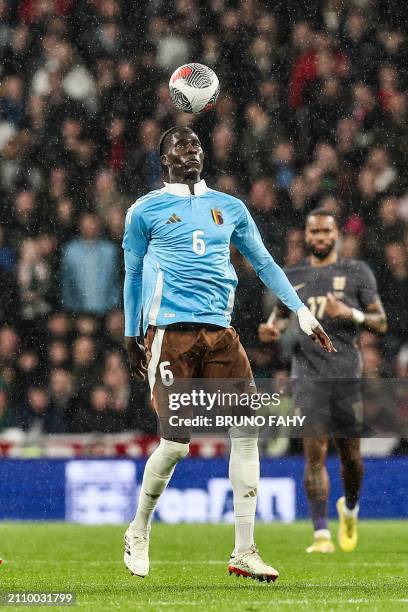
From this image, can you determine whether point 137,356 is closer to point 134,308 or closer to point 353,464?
point 134,308

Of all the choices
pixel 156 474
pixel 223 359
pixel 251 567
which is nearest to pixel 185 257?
pixel 223 359

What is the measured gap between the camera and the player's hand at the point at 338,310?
26.3ft

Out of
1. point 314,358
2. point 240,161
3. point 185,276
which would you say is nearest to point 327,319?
point 314,358

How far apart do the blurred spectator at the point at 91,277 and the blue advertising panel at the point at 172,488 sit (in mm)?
1413

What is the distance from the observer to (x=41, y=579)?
19.7 ft

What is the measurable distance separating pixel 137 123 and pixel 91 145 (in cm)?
52

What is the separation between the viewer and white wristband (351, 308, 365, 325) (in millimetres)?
8125

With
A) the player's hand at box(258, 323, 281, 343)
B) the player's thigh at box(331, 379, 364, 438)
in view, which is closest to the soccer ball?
the player's hand at box(258, 323, 281, 343)

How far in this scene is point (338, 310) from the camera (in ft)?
26.3

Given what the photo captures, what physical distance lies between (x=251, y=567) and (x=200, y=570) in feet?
3.65

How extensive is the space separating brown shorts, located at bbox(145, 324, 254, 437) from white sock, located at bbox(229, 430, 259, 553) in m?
0.23

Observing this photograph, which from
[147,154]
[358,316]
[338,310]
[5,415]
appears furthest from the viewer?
[147,154]

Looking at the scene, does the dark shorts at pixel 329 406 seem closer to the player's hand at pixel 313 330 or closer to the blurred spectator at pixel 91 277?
the player's hand at pixel 313 330

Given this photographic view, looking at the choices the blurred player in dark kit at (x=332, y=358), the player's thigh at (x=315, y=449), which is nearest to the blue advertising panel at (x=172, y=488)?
the blurred player in dark kit at (x=332, y=358)
